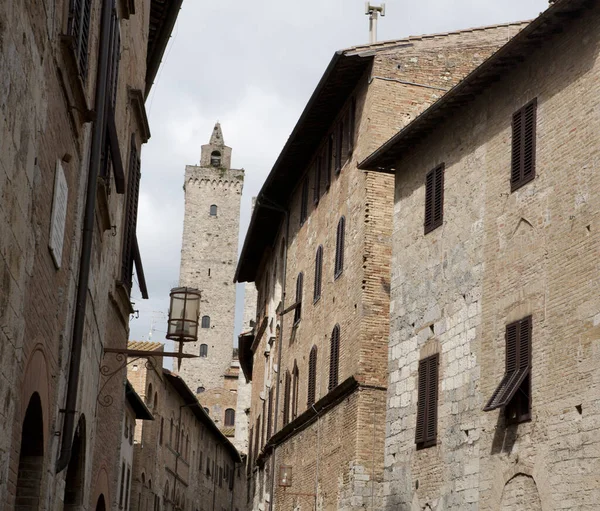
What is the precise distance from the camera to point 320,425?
23.2 meters

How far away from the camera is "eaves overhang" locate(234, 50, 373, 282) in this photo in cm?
2228

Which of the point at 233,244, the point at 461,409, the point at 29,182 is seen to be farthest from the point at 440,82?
the point at 233,244

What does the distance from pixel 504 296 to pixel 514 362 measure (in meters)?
0.96

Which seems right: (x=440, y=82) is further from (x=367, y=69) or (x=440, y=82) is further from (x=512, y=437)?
(x=512, y=437)

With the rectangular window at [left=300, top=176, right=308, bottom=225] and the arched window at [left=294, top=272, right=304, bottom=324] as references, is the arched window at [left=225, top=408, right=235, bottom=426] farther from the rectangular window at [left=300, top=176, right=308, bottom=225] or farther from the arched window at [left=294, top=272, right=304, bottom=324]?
the rectangular window at [left=300, top=176, right=308, bottom=225]

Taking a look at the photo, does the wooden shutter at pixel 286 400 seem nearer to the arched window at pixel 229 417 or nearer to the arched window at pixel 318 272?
the arched window at pixel 318 272

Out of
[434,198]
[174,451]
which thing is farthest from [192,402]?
[434,198]

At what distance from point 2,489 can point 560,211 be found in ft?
27.8

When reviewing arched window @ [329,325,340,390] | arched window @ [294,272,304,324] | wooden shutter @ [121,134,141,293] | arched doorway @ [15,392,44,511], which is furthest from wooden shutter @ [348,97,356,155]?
arched doorway @ [15,392,44,511]

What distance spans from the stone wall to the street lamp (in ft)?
13.5

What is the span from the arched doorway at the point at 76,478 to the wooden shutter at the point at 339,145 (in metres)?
13.1

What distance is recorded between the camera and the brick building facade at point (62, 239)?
21.9 feet

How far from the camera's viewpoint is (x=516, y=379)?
13742 mm

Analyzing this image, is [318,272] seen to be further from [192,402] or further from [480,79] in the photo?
[192,402]
